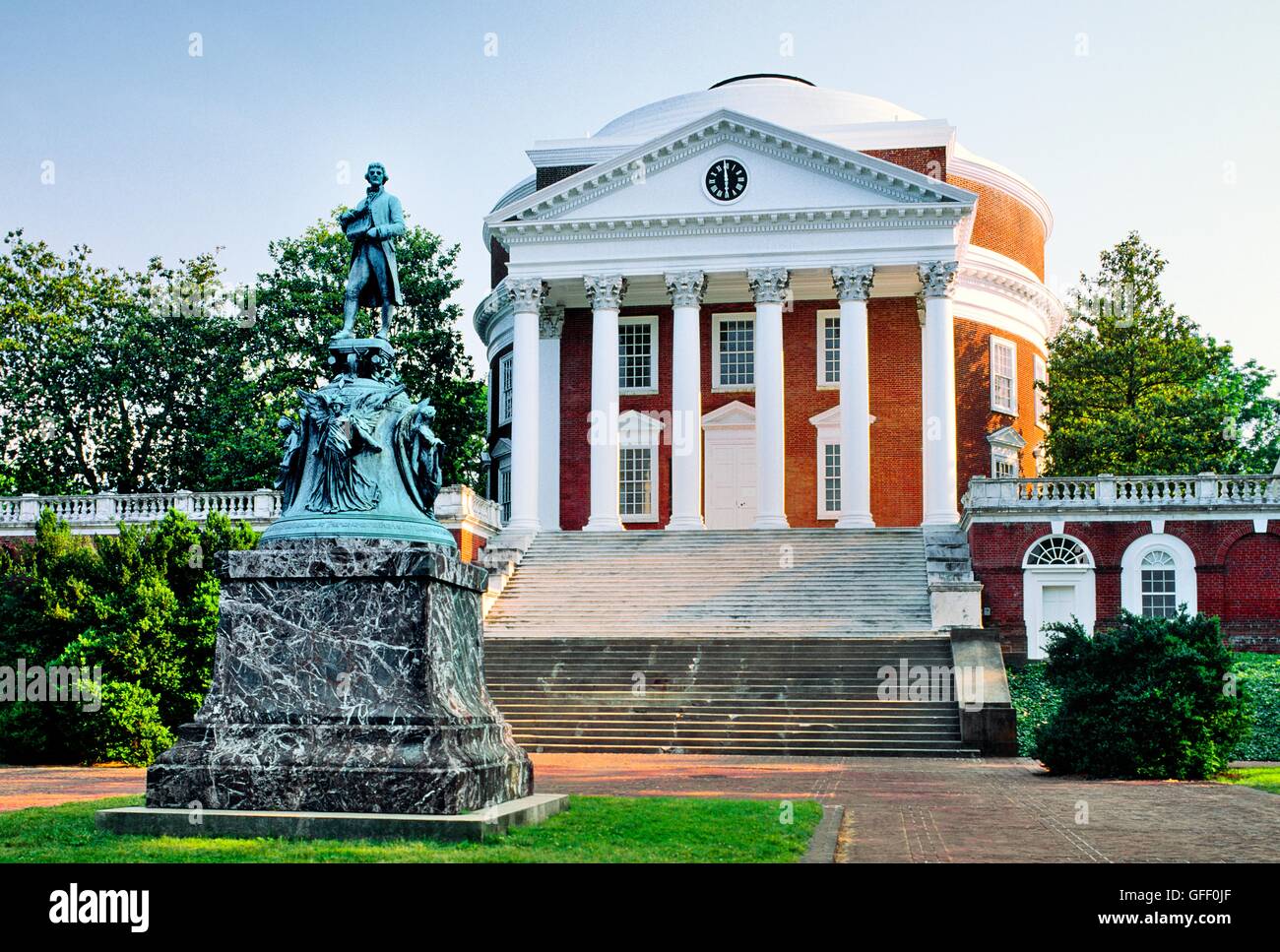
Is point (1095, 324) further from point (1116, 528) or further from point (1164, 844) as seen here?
point (1164, 844)

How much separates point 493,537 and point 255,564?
97.1 feet

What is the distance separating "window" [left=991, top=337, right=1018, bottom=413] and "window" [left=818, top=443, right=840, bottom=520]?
6.96 m

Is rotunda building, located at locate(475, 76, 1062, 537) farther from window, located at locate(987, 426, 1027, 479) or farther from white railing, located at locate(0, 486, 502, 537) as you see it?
white railing, located at locate(0, 486, 502, 537)

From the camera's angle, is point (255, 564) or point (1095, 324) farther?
point (1095, 324)

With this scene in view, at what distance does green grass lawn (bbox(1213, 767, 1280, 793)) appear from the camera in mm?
19200

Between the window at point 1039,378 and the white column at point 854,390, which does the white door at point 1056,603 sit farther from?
the window at point 1039,378

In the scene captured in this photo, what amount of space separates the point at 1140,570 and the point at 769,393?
38.8ft

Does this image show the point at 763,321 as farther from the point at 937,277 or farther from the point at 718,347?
the point at 718,347

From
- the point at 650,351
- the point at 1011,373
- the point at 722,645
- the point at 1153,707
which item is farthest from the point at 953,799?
the point at 1011,373

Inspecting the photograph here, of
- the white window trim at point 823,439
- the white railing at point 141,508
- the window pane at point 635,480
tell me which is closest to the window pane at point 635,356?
the window pane at point 635,480

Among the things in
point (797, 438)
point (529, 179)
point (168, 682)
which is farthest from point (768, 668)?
point (529, 179)

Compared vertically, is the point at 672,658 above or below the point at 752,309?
below

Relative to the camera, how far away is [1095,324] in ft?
150

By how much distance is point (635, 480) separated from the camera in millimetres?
47719
